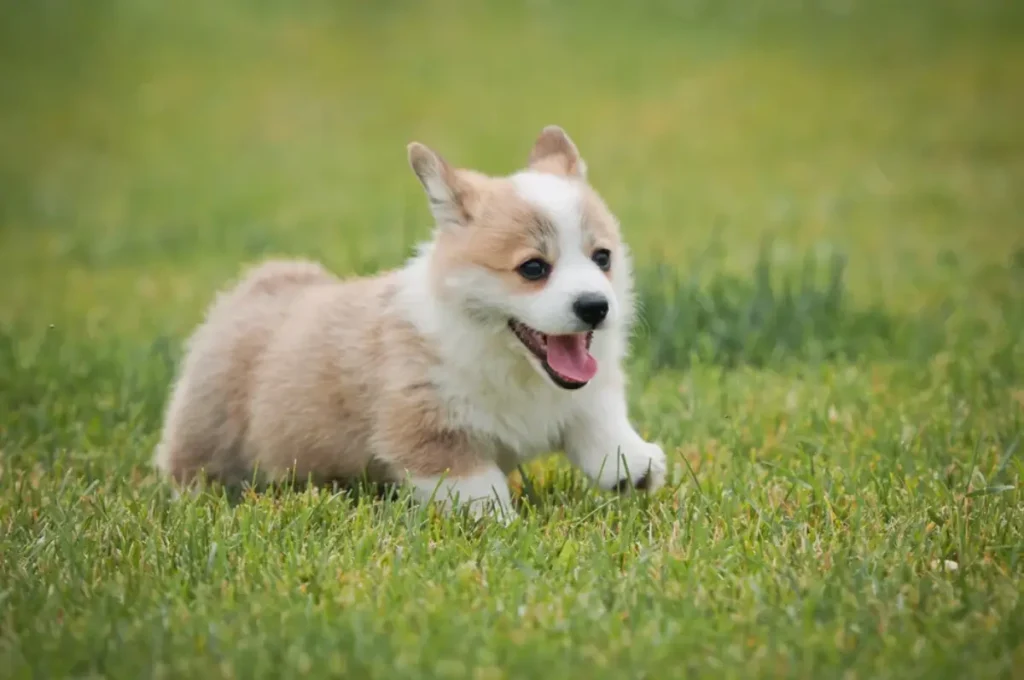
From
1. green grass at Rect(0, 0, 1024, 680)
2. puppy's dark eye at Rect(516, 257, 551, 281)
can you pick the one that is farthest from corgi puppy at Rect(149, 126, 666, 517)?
green grass at Rect(0, 0, 1024, 680)

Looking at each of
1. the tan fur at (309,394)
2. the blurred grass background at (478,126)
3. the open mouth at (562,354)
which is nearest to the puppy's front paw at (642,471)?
the open mouth at (562,354)

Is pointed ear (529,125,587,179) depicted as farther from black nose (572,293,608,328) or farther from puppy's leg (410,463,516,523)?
puppy's leg (410,463,516,523)

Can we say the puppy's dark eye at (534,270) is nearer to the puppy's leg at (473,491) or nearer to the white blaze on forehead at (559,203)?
the white blaze on forehead at (559,203)

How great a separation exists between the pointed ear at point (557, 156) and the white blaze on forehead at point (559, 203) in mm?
319

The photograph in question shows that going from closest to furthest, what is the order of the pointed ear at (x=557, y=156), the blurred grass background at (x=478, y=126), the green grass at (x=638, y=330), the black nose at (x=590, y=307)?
the green grass at (x=638, y=330)
the black nose at (x=590, y=307)
the pointed ear at (x=557, y=156)
the blurred grass background at (x=478, y=126)

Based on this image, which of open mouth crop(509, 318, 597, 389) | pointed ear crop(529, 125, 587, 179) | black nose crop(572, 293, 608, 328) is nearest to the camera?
black nose crop(572, 293, 608, 328)

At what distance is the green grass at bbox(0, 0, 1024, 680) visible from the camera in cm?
288

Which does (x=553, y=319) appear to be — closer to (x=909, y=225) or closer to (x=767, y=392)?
(x=767, y=392)

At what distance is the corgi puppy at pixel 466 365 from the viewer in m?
3.73

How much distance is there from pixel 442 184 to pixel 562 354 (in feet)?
2.14

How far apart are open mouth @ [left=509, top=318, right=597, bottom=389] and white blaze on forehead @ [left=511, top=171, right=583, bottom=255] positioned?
257 millimetres

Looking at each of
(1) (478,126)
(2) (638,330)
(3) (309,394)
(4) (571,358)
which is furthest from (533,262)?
(1) (478,126)

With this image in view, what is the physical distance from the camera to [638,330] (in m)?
5.60

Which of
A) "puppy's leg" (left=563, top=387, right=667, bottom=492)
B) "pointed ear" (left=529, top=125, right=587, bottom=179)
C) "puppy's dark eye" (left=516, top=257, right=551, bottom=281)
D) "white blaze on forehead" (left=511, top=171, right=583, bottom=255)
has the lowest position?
"puppy's leg" (left=563, top=387, right=667, bottom=492)
